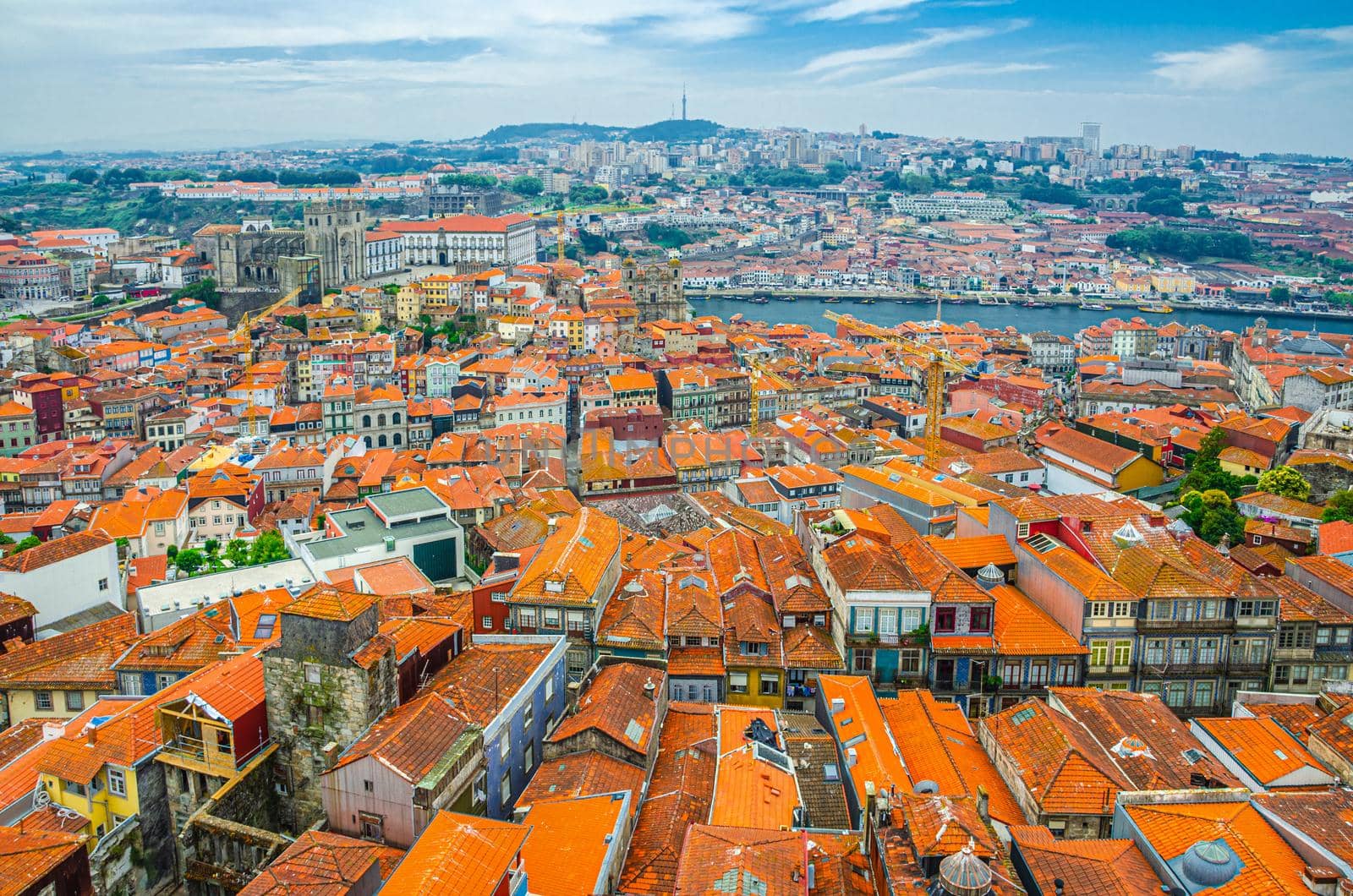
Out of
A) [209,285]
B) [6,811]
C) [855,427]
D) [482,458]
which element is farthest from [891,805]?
[209,285]

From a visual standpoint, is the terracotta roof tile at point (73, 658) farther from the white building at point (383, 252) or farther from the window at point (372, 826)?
the white building at point (383, 252)

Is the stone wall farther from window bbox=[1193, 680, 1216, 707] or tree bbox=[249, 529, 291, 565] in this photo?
tree bbox=[249, 529, 291, 565]

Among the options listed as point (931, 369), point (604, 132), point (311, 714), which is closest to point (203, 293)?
point (931, 369)

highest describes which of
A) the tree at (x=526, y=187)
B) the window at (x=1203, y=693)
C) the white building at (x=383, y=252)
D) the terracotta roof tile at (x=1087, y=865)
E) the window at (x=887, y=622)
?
the tree at (x=526, y=187)

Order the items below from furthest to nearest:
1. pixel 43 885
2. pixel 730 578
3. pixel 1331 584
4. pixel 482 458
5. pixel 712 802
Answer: pixel 482 458
pixel 730 578
pixel 1331 584
pixel 712 802
pixel 43 885

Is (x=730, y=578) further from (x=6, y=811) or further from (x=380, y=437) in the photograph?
(x=380, y=437)

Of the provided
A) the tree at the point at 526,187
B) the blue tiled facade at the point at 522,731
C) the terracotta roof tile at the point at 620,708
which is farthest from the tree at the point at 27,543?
the tree at the point at 526,187
